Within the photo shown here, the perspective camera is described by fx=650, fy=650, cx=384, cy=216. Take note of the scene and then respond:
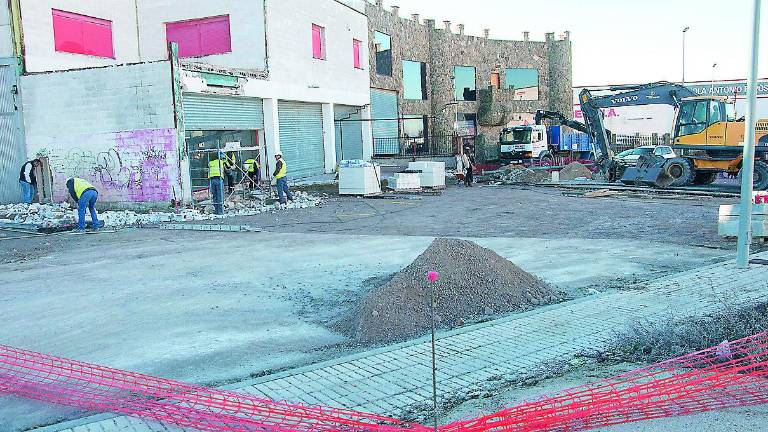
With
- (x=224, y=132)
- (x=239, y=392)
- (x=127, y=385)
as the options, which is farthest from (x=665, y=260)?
(x=224, y=132)

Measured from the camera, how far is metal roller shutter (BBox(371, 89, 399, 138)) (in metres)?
36.0

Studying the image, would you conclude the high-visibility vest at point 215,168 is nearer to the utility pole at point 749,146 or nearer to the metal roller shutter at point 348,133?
the metal roller shutter at point 348,133

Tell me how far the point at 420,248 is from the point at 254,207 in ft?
29.4

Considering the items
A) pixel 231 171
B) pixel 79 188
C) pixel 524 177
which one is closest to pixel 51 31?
pixel 231 171

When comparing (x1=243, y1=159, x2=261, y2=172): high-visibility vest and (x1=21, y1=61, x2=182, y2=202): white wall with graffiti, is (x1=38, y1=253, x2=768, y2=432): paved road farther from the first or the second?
(x1=243, y1=159, x2=261, y2=172): high-visibility vest

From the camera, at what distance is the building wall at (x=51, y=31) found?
68.7ft

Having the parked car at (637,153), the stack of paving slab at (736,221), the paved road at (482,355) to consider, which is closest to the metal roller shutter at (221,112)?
the parked car at (637,153)

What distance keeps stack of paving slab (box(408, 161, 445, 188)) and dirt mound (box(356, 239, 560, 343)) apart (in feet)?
56.7

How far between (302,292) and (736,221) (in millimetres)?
8183

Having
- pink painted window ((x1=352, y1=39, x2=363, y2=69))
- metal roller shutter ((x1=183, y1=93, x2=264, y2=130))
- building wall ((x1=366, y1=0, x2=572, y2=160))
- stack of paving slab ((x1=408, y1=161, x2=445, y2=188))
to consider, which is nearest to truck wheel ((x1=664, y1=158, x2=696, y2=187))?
stack of paving slab ((x1=408, y1=161, x2=445, y2=188))

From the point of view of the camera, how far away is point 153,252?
12.7 meters

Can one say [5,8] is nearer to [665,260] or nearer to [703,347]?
[665,260]

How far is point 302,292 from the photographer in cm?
899

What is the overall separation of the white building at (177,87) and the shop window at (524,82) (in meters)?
20.1
